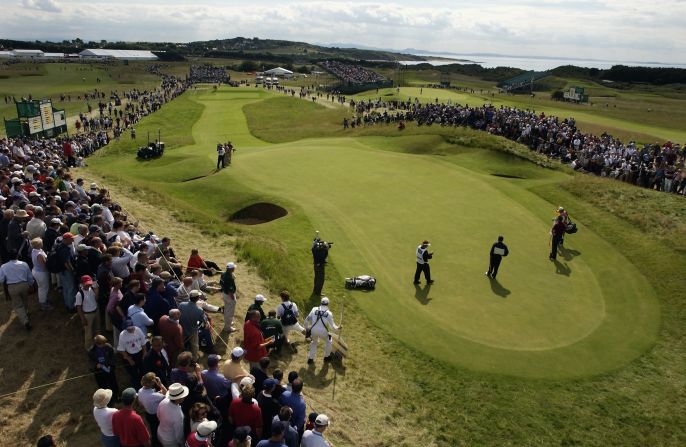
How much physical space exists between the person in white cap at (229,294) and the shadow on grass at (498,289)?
9141 mm

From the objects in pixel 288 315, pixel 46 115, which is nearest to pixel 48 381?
pixel 288 315

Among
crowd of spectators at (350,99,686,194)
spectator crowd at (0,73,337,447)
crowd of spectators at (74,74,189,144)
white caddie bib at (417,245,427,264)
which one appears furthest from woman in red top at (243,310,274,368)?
crowd of spectators at (74,74,189,144)

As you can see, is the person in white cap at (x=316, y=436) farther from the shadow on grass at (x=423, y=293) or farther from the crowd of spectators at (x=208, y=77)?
the crowd of spectators at (x=208, y=77)

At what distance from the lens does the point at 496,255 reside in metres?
17.1

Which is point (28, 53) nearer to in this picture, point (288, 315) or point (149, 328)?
point (149, 328)

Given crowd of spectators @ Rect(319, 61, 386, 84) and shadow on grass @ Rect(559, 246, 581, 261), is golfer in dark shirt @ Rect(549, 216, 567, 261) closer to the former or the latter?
shadow on grass @ Rect(559, 246, 581, 261)

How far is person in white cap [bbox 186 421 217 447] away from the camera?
7.10m

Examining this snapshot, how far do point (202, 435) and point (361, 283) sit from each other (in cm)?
1001

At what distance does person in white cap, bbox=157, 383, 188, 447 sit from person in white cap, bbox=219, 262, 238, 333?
16.9 feet

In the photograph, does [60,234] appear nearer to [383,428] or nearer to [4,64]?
[383,428]

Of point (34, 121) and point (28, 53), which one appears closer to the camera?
point (34, 121)

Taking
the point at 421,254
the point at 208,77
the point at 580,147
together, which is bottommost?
the point at 421,254

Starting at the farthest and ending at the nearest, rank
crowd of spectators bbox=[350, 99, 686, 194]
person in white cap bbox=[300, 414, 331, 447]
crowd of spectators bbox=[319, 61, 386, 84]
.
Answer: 1. crowd of spectators bbox=[319, 61, 386, 84]
2. crowd of spectators bbox=[350, 99, 686, 194]
3. person in white cap bbox=[300, 414, 331, 447]

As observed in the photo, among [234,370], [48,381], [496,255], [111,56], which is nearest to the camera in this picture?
[234,370]
